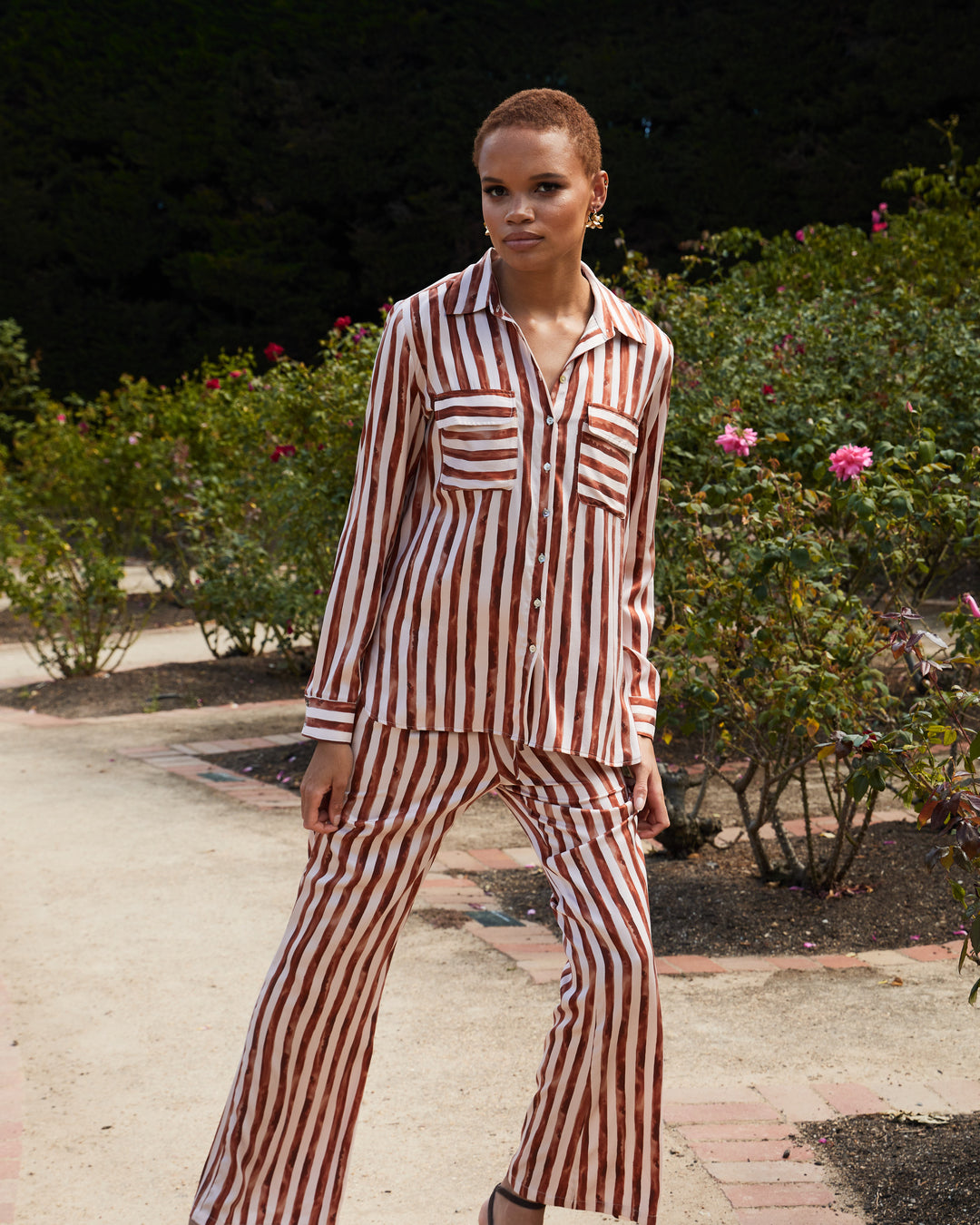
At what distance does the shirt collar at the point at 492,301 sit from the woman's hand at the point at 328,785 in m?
0.63

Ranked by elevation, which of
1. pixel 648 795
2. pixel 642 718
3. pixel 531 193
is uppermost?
pixel 531 193

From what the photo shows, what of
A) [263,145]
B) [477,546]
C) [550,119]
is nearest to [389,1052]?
[477,546]

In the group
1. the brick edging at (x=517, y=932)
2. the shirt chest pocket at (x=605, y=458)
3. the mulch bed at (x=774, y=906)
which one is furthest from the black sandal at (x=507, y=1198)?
the mulch bed at (x=774, y=906)

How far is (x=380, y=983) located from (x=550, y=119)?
4.01ft

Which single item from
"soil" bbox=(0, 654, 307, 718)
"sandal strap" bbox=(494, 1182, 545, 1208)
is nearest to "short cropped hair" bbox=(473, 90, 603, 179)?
"sandal strap" bbox=(494, 1182, 545, 1208)

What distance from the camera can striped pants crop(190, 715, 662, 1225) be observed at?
1.89 meters

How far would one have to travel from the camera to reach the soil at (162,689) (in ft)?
22.8

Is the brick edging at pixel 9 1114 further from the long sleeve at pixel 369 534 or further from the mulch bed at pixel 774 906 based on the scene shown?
the mulch bed at pixel 774 906

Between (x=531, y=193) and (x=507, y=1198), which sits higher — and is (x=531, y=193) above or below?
above

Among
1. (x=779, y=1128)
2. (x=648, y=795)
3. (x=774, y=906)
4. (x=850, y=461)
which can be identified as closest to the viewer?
(x=648, y=795)

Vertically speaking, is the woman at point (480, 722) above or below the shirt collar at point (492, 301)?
below

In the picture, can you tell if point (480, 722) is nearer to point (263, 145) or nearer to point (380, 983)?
point (380, 983)

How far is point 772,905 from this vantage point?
3.88 m

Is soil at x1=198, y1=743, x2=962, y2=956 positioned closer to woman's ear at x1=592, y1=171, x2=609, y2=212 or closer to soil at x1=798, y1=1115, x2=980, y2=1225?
soil at x1=798, y1=1115, x2=980, y2=1225
